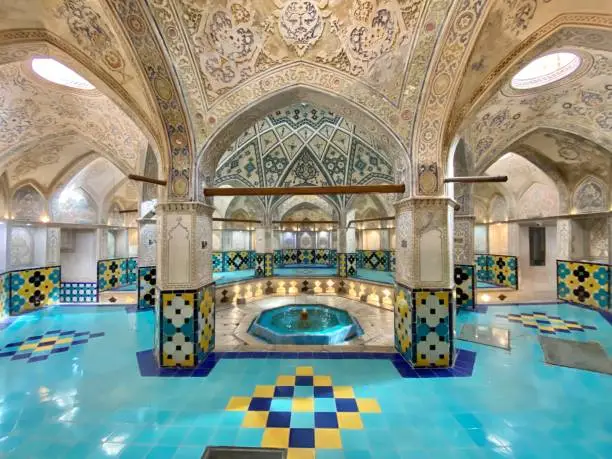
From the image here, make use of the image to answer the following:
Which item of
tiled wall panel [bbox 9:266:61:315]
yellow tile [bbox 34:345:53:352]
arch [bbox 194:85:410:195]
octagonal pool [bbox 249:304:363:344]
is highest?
arch [bbox 194:85:410:195]

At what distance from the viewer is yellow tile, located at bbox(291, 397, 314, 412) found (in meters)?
3.13

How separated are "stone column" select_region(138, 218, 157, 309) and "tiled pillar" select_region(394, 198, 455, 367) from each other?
668 centimetres

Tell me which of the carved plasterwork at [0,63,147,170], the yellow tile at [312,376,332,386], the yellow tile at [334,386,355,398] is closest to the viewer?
the yellow tile at [334,386,355,398]

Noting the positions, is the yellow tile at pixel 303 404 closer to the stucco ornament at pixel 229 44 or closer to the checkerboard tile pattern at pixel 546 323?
the stucco ornament at pixel 229 44

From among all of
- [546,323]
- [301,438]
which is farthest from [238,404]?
[546,323]

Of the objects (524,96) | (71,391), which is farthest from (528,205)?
(71,391)

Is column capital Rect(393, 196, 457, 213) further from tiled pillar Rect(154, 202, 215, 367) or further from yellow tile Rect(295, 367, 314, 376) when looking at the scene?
tiled pillar Rect(154, 202, 215, 367)

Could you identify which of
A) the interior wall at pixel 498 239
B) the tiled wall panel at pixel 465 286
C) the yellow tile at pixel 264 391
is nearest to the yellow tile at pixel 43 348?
the yellow tile at pixel 264 391

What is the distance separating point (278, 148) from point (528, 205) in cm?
949

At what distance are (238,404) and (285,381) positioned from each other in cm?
73

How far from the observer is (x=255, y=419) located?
9.69 feet

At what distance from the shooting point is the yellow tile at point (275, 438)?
2.60 m

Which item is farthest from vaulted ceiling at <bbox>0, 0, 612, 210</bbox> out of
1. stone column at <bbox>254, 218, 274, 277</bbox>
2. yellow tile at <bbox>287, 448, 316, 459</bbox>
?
stone column at <bbox>254, 218, 274, 277</bbox>

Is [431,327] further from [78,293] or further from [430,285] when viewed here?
[78,293]
